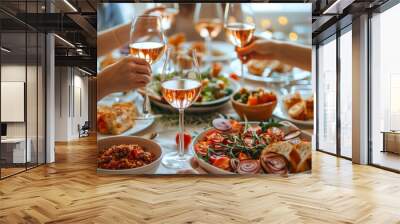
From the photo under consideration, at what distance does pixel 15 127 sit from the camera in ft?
19.3

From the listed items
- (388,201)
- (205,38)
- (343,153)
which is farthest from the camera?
(343,153)

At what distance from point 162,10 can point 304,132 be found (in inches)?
106

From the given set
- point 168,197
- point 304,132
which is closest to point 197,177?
point 168,197

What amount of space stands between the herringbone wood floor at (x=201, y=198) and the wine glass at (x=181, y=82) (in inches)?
40.8

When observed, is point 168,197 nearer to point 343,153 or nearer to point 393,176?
point 393,176

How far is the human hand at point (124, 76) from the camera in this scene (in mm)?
5480

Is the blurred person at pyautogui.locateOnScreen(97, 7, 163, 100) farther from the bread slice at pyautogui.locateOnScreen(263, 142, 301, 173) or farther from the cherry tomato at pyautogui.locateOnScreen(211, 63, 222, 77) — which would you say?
the bread slice at pyautogui.locateOnScreen(263, 142, 301, 173)

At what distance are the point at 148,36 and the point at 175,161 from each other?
1811mm

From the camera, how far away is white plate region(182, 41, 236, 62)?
18.0 feet

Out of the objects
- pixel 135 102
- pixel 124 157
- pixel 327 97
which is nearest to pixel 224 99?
pixel 135 102

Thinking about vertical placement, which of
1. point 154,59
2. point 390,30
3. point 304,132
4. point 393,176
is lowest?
point 393,176

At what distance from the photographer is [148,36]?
17.5 feet

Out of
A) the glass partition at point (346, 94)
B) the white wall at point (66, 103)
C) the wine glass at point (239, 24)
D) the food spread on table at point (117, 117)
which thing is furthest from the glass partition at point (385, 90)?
the white wall at point (66, 103)

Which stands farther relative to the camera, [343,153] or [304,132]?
[343,153]
